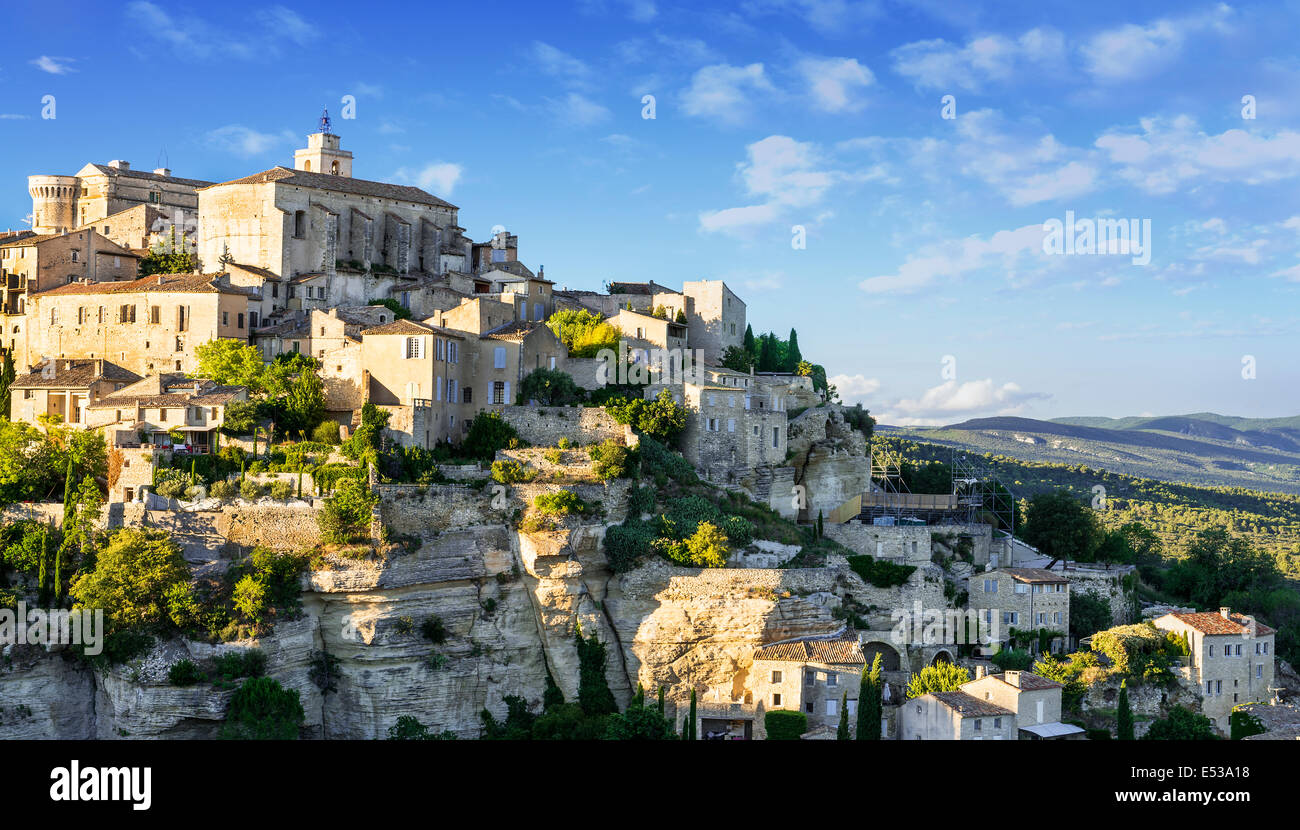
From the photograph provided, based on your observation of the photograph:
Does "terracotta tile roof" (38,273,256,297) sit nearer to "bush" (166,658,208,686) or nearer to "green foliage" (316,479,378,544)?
"green foliage" (316,479,378,544)

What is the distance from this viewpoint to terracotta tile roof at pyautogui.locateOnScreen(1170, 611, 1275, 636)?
47.9 metres

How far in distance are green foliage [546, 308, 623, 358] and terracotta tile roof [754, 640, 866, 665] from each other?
50.9 ft

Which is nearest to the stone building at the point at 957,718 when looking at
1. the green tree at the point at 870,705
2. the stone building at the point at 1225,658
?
the green tree at the point at 870,705

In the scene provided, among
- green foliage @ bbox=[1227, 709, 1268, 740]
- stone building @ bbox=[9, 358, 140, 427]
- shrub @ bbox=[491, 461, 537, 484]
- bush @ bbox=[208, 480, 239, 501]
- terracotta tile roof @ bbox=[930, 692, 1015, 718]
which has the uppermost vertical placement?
stone building @ bbox=[9, 358, 140, 427]

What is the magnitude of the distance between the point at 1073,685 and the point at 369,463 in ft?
83.7

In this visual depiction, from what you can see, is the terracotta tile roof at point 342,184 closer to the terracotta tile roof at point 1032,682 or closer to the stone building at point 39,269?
the stone building at point 39,269

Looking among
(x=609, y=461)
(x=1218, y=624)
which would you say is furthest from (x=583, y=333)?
(x=1218, y=624)

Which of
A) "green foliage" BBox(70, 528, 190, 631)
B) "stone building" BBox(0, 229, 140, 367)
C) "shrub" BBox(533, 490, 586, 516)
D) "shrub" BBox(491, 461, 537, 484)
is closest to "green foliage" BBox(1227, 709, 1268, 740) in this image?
"shrub" BBox(533, 490, 586, 516)

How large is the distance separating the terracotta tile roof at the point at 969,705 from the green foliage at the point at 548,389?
17827 mm

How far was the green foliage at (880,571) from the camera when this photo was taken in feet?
154

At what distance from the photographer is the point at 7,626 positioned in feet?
129

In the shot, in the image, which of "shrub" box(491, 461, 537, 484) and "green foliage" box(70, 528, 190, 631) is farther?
"shrub" box(491, 461, 537, 484)

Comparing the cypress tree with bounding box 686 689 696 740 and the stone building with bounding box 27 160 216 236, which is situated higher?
the stone building with bounding box 27 160 216 236
